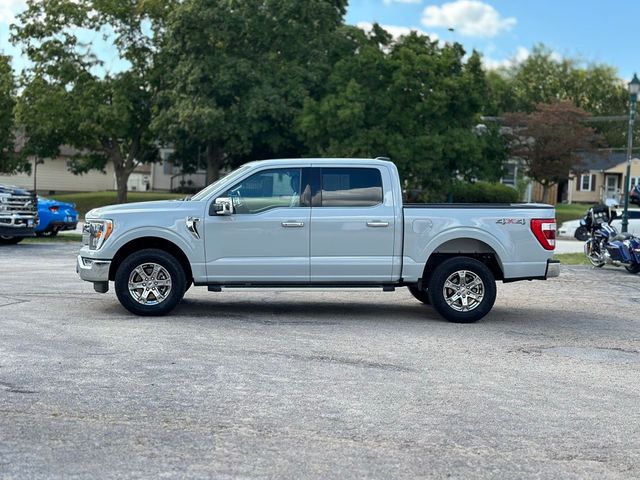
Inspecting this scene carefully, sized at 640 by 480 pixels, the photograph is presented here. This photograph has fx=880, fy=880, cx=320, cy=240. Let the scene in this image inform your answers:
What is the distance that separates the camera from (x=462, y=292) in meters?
11.0

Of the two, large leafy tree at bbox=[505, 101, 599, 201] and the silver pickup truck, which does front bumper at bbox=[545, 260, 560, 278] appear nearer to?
the silver pickup truck

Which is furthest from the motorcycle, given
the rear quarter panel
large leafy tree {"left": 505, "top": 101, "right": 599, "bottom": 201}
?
large leafy tree {"left": 505, "top": 101, "right": 599, "bottom": 201}

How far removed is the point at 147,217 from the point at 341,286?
2.52 m

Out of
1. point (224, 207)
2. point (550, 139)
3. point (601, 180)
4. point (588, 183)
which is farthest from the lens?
point (588, 183)

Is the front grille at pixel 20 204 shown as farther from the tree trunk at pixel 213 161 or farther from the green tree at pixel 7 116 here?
the green tree at pixel 7 116

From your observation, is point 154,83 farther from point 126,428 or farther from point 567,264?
point 126,428

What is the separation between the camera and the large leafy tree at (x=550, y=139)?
50.3 metres

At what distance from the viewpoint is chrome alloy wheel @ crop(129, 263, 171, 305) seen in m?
10.7

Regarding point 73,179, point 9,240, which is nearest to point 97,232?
point 9,240

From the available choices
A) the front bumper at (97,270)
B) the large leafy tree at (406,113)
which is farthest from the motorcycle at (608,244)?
the large leafy tree at (406,113)

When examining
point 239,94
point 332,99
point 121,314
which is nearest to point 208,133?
point 239,94

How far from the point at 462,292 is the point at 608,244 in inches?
375

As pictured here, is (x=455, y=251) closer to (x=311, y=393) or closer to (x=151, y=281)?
(x=151, y=281)

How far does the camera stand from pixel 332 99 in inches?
1560
